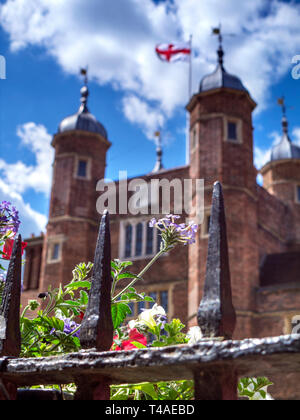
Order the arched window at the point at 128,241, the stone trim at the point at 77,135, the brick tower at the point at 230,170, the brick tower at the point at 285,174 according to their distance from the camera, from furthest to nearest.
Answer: the brick tower at the point at 285,174
the stone trim at the point at 77,135
the arched window at the point at 128,241
the brick tower at the point at 230,170

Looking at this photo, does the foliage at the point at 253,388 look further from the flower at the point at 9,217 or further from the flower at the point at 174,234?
the flower at the point at 9,217

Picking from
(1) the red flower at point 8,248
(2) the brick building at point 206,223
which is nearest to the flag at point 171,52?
(2) the brick building at point 206,223

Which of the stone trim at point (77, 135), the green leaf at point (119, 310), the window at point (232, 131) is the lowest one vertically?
the green leaf at point (119, 310)

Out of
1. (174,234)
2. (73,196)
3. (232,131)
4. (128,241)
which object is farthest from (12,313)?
(73,196)

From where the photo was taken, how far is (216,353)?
134 centimetres

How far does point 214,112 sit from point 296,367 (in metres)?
18.4

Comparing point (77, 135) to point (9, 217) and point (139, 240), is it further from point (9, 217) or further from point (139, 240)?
point (9, 217)

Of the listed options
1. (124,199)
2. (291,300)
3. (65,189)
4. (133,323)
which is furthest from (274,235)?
(133,323)

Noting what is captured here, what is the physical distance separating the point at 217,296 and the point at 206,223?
54.4 ft

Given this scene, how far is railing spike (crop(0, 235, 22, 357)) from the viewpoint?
173 centimetres

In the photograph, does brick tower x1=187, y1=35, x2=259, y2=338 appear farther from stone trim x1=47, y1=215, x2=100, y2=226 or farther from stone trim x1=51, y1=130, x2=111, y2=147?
stone trim x1=47, y1=215, x2=100, y2=226

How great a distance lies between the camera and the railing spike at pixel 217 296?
1472 mm

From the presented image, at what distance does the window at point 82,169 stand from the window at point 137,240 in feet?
9.17
